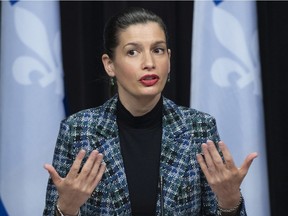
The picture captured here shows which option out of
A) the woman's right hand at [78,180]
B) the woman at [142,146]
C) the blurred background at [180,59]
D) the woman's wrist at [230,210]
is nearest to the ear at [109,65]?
the woman at [142,146]

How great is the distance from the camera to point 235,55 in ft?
6.34

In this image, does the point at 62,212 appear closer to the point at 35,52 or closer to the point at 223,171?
the point at 223,171

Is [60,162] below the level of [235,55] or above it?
below

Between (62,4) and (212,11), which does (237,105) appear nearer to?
(212,11)

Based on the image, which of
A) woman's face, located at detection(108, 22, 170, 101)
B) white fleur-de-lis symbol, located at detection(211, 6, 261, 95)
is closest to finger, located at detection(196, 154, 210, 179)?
woman's face, located at detection(108, 22, 170, 101)

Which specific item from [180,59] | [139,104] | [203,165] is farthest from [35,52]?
[203,165]

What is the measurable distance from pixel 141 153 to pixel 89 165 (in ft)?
0.74

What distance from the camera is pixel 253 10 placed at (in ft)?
6.47

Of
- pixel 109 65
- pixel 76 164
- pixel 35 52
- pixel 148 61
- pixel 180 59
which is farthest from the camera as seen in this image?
pixel 180 59

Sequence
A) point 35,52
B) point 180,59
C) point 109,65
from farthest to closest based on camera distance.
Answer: point 180,59 → point 35,52 → point 109,65

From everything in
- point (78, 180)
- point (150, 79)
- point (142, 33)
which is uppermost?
point (142, 33)

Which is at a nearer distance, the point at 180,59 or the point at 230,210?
the point at 230,210

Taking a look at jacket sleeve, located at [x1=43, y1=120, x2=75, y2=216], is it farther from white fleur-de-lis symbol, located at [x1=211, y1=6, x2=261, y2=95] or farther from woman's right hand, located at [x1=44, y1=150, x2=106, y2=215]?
white fleur-de-lis symbol, located at [x1=211, y1=6, x2=261, y2=95]

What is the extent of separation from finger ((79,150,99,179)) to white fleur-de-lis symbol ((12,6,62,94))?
2.77ft
